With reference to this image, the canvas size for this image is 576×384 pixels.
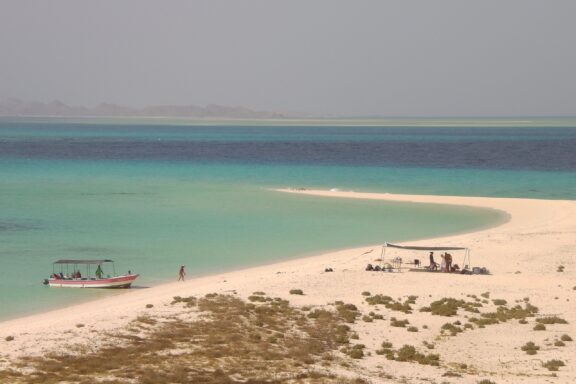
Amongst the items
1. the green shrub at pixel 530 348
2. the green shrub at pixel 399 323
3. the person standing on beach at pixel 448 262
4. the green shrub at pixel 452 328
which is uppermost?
the person standing on beach at pixel 448 262

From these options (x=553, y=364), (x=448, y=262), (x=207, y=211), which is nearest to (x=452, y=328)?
(x=553, y=364)

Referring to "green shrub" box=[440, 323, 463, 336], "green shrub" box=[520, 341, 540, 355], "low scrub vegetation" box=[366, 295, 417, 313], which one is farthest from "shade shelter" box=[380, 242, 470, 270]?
→ "green shrub" box=[520, 341, 540, 355]

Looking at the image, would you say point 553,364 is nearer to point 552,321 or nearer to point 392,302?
point 552,321

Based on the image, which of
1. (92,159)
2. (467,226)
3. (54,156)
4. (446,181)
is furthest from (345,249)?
(54,156)

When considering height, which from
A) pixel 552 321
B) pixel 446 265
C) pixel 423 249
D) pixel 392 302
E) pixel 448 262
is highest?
pixel 423 249

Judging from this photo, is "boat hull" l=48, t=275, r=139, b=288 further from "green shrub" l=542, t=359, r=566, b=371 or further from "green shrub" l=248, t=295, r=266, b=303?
"green shrub" l=542, t=359, r=566, b=371

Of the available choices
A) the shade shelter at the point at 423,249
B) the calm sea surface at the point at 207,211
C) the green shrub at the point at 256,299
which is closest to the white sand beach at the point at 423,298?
the shade shelter at the point at 423,249

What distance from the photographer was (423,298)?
3322cm

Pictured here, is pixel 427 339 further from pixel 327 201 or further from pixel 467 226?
pixel 327 201

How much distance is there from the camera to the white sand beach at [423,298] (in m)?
24.2

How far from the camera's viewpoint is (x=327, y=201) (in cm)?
7144

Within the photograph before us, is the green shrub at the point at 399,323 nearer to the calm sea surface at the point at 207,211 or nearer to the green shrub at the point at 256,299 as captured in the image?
the green shrub at the point at 256,299

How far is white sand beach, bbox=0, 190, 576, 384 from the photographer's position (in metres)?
24.2

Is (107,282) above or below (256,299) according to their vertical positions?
below
